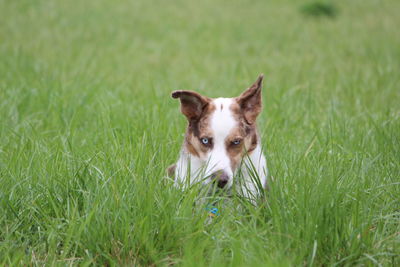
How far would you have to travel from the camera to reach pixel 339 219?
9.91ft

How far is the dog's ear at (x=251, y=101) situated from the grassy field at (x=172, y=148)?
44cm

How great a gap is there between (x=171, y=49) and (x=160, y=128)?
17.3ft

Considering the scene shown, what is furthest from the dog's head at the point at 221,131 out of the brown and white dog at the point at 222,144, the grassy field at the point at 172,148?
the grassy field at the point at 172,148

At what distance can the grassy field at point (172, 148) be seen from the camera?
3.01 m

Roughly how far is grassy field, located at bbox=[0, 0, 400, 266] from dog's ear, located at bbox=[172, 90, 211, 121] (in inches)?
17.5

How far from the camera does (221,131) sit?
3.38m

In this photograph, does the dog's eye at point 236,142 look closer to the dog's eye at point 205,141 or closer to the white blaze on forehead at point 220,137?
the white blaze on forehead at point 220,137

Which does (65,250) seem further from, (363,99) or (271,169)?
(363,99)

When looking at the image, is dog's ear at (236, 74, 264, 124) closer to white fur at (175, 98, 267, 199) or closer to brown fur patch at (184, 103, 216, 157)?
white fur at (175, 98, 267, 199)

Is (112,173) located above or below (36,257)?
above

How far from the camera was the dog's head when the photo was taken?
3.32 m

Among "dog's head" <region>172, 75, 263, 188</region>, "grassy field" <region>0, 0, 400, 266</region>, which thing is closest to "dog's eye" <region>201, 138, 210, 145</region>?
"dog's head" <region>172, 75, 263, 188</region>

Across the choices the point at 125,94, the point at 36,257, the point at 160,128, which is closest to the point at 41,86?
the point at 125,94

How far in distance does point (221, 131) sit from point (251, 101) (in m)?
A: 0.41
